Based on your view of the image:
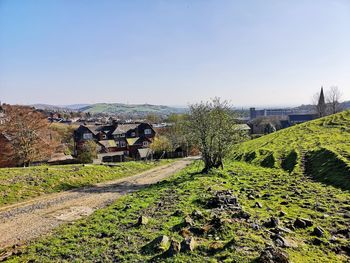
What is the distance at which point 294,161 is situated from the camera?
36.4 metres

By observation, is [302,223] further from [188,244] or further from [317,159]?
[317,159]

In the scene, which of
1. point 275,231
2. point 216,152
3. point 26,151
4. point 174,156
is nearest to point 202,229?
point 275,231

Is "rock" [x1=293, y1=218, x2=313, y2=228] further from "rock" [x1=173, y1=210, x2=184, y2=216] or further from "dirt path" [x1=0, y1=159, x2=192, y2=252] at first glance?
"dirt path" [x1=0, y1=159, x2=192, y2=252]

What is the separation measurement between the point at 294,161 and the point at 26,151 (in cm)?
3933

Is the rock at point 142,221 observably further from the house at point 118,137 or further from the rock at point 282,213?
the house at point 118,137

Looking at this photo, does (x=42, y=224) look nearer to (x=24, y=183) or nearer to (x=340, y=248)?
(x=24, y=183)

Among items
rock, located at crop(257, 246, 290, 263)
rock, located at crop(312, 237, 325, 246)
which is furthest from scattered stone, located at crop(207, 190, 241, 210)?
rock, located at crop(257, 246, 290, 263)

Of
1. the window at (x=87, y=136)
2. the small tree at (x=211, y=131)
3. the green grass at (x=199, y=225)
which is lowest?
the window at (x=87, y=136)

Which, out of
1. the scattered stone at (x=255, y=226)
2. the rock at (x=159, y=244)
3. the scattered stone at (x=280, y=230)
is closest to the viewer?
the rock at (x=159, y=244)

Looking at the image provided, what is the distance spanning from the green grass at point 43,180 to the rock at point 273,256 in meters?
21.1

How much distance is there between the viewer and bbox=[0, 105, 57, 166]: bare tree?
46.6m

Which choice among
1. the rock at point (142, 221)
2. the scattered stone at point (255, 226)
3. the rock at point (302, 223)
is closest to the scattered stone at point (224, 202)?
the scattered stone at point (255, 226)

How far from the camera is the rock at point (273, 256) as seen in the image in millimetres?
10422

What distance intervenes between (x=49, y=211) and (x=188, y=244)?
13.2 meters
